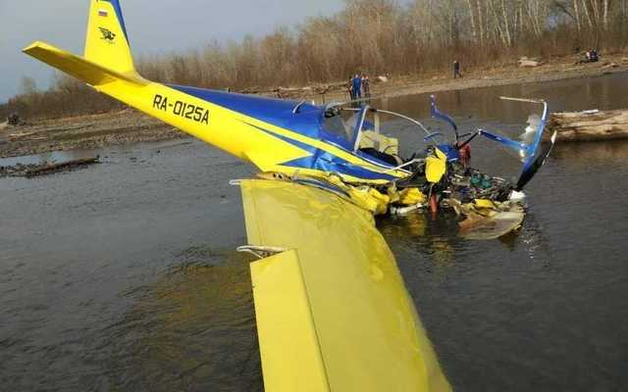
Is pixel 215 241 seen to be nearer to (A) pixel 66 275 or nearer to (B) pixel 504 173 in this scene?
(A) pixel 66 275

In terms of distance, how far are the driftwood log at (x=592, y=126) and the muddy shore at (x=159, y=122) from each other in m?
20.5

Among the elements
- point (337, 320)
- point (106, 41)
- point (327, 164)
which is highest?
point (106, 41)

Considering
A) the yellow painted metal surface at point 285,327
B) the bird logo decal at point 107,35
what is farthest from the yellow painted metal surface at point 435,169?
the bird logo decal at point 107,35

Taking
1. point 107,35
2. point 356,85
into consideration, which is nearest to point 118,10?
point 107,35

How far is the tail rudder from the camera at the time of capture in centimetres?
1343

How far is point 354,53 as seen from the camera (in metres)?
55.3

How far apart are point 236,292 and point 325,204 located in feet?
7.04

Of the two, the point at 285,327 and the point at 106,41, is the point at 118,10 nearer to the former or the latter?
the point at 106,41

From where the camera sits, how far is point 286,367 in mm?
3230

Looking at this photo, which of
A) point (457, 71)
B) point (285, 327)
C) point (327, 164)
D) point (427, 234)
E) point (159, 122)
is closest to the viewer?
point (285, 327)

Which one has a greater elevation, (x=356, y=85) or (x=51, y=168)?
(x=356, y=85)

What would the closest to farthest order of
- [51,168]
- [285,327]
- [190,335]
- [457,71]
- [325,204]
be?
[285,327] → [190,335] → [325,204] → [51,168] → [457,71]

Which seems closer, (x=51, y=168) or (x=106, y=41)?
(x=106, y=41)

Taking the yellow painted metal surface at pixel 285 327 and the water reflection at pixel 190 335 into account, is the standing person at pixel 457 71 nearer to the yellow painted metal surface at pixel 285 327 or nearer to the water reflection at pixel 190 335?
the water reflection at pixel 190 335
